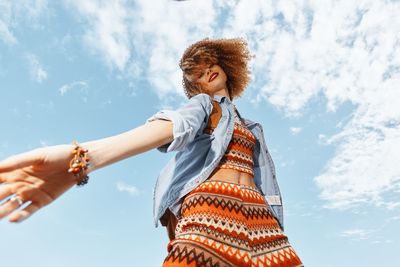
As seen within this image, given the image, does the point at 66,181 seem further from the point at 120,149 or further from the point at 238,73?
the point at 238,73

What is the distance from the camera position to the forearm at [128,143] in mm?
1935

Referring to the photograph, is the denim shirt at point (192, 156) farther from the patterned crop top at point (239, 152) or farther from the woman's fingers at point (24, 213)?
the woman's fingers at point (24, 213)

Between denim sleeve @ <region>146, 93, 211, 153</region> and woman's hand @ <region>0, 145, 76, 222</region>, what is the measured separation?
0.71 meters

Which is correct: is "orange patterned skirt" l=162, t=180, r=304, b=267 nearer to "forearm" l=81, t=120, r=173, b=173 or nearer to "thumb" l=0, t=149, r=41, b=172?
"forearm" l=81, t=120, r=173, b=173

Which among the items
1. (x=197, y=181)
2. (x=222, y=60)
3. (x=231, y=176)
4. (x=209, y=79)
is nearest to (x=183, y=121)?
(x=197, y=181)

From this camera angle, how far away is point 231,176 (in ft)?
8.86

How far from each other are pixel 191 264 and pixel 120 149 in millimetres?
743

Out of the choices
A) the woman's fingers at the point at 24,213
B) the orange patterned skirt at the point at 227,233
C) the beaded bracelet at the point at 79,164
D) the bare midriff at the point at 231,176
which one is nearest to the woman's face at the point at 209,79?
the bare midriff at the point at 231,176

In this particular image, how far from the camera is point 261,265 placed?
2.38 metres

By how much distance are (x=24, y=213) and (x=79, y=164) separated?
1.03ft

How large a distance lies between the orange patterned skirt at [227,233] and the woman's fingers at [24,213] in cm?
80

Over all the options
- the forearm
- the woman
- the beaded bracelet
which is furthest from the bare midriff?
the beaded bracelet

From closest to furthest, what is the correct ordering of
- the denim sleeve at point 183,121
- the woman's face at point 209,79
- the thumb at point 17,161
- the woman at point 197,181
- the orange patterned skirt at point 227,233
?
1. the thumb at point 17,161
2. the woman at point 197,181
3. the orange patterned skirt at point 227,233
4. the denim sleeve at point 183,121
5. the woman's face at point 209,79

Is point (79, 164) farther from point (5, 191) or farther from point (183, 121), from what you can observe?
point (183, 121)
